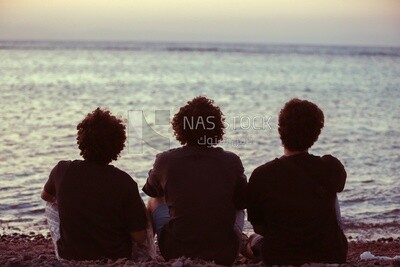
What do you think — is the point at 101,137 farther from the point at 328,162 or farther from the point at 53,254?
the point at 53,254

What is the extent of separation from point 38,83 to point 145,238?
29.7 m

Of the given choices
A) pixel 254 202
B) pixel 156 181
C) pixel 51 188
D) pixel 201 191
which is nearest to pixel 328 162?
pixel 254 202

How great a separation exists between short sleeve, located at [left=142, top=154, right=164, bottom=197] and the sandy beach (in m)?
0.45

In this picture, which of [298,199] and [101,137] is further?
[101,137]

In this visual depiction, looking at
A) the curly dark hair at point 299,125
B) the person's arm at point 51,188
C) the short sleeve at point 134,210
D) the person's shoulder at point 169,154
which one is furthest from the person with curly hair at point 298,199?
the person's arm at point 51,188

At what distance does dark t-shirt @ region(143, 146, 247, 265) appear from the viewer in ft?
16.6

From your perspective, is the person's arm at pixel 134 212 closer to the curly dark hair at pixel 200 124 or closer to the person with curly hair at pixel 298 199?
the curly dark hair at pixel 200 124

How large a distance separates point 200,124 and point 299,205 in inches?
33.2

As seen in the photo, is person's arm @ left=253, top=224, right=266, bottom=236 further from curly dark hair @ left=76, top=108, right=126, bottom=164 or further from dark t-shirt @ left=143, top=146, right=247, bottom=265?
curly dark hair @ left=76, top=108, right=126, bottom=164

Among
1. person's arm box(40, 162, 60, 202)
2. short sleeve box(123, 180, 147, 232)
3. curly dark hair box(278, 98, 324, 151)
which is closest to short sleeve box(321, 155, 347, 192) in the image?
curly dark hair box(278, 98, 324, 151)

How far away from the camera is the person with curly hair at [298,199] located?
4941mm

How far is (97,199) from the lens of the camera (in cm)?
500

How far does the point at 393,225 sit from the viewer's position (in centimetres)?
937

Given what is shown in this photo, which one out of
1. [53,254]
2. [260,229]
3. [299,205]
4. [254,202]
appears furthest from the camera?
[53,254]
